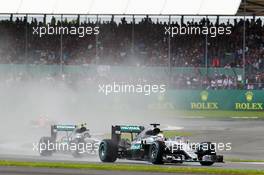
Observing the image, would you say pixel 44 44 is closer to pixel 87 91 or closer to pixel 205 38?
pixel 87 91

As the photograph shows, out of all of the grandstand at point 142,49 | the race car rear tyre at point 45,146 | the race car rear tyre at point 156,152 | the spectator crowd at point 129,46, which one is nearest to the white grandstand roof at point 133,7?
the grandstand at point 142,49

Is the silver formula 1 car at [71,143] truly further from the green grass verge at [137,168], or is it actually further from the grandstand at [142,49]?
the grandstand at [142,49]

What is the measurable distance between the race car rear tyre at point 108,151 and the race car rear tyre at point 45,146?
12.2ft

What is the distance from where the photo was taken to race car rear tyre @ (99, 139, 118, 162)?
23812 mm

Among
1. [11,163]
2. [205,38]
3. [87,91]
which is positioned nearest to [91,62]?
[87,91]

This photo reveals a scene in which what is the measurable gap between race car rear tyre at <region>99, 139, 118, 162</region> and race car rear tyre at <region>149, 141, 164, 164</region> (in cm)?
120

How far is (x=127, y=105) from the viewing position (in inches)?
2067

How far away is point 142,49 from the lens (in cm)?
5638

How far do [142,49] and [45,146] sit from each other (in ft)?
96.4

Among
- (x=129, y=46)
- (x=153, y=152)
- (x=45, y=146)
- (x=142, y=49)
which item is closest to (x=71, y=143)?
(x=45, y=146)

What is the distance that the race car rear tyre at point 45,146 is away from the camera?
90.3 ft

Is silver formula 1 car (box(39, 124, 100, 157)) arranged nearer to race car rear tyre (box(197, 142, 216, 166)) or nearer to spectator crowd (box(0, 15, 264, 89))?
race car rear tyre (box(197, 142, 216, 166))

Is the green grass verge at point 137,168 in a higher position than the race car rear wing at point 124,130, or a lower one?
lower

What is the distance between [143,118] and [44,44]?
11380mm
